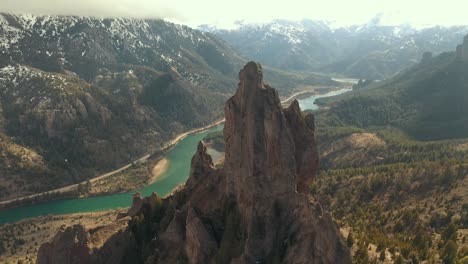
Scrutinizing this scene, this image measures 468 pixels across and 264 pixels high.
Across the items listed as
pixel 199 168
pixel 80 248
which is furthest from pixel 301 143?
→ pixel 80 248

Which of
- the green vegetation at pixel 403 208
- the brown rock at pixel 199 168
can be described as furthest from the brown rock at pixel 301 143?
the brown rock at pixel 199 168

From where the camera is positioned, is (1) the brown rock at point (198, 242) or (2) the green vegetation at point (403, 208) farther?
(2) the green vegetation at point (403, 208)

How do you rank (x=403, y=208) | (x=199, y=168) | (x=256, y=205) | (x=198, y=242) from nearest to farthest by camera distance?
(x=256, y=205)
(x=198, y=242)
(x=199, y=168)
(x=403, y=208)

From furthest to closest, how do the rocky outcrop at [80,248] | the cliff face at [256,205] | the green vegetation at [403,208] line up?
the rocky outcrop at [80,248], the green vegetation at [403,208], the cliff face at [256,205]

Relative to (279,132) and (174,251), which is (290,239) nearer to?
(279,132)

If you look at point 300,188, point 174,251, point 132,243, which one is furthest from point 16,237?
point 300,188

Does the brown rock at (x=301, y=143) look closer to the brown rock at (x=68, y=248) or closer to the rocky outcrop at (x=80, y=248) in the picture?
the rocky outcrop at (x=80, y=248)

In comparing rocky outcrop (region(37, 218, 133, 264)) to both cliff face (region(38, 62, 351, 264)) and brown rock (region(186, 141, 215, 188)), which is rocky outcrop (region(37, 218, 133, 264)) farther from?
brown rock (region(186, 141, 215, 188))

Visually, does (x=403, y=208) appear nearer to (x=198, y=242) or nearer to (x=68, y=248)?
(x=198, y=242)
